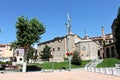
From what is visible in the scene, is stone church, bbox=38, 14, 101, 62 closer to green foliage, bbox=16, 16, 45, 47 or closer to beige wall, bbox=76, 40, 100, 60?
beige wall, bbox=76, 40, 100, 60

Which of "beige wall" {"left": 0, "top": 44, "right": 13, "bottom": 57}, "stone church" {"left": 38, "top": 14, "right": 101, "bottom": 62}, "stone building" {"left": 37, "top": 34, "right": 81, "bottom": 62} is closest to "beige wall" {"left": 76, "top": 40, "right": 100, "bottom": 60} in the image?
"stone church" {"left": 38, "top": 14, "right": 101, "bottom": 62}

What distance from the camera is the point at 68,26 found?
38562 mm

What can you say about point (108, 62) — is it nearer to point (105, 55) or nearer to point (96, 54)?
point (105, 55)

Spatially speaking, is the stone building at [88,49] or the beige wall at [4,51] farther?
the beige wall at [4,51]

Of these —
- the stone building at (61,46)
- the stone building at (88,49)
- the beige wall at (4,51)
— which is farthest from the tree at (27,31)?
the beige wall at (4,51)

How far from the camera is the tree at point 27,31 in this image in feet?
122

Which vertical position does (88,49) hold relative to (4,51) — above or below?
below

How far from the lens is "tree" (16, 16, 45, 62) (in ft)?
122

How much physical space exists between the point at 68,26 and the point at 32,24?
749cm

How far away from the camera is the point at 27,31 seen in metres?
37.3

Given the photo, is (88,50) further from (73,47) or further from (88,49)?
(73,47)

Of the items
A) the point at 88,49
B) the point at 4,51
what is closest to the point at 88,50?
the point at 88,49

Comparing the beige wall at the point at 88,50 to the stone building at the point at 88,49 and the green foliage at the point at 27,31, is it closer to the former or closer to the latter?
the stone building at the point at 88,49

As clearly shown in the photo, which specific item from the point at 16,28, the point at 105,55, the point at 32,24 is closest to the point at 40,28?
the point at 32,24
